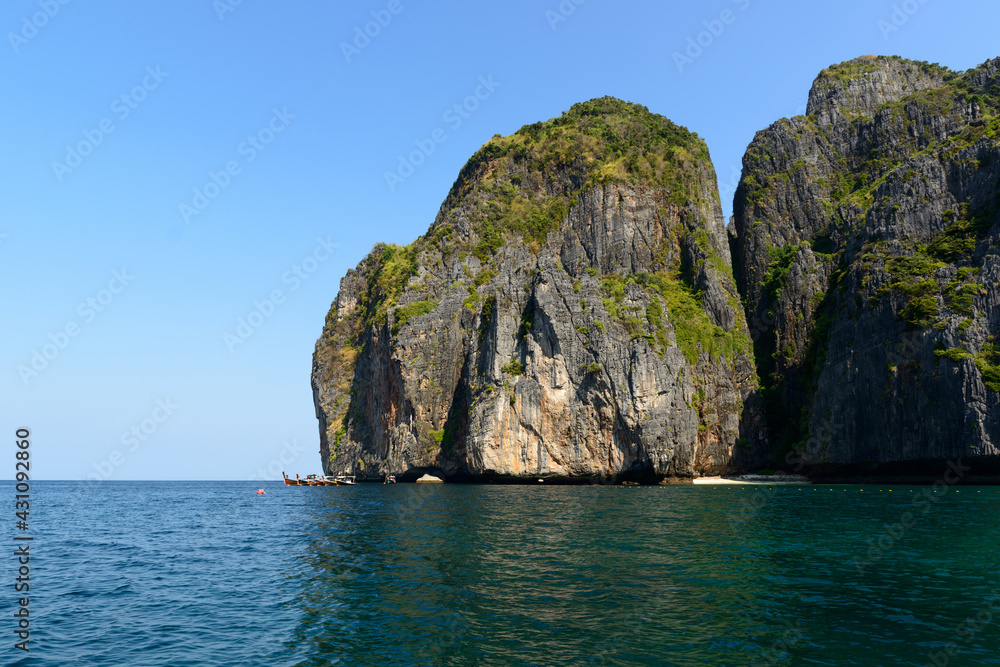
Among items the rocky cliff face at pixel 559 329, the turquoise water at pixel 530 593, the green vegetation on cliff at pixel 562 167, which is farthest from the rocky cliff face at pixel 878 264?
the turquoise water at pixel 530 593

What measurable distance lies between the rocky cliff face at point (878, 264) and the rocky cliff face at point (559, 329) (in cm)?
762

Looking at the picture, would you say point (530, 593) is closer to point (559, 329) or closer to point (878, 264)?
point (559, 329)

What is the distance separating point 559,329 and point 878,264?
4353 centimetres

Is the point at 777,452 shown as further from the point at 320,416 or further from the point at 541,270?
the point at 320,416

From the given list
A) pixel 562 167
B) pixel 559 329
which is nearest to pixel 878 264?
pixel 559 329

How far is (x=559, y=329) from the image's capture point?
86.9 m

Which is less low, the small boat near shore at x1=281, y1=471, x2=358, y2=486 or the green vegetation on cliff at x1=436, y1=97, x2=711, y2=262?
the green vegetation on cliff at x1=436, y1=97, x2=711, y2=262

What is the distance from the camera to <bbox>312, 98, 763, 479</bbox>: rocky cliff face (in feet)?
277

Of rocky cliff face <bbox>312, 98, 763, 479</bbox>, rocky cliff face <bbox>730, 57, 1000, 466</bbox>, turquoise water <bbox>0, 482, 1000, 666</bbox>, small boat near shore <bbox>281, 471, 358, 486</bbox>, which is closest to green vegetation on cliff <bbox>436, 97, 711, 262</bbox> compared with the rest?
rocky cliff face <bbox>312, 98, 763, 479</bbox>

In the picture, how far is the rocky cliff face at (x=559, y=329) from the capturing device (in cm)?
8431

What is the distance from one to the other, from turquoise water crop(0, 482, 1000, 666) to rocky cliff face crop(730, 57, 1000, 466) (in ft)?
116

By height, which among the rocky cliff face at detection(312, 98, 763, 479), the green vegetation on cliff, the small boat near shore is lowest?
the small boat near shore

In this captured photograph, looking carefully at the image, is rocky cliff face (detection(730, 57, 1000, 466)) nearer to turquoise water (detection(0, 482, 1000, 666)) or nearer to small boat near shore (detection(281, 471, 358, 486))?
turquoise water (detection(0, 482, 1000, 666))

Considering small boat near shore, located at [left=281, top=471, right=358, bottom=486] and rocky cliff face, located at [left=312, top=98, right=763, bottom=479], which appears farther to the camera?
small boat near shore, located at [left=281, top=471, right=358, bottom=486]
